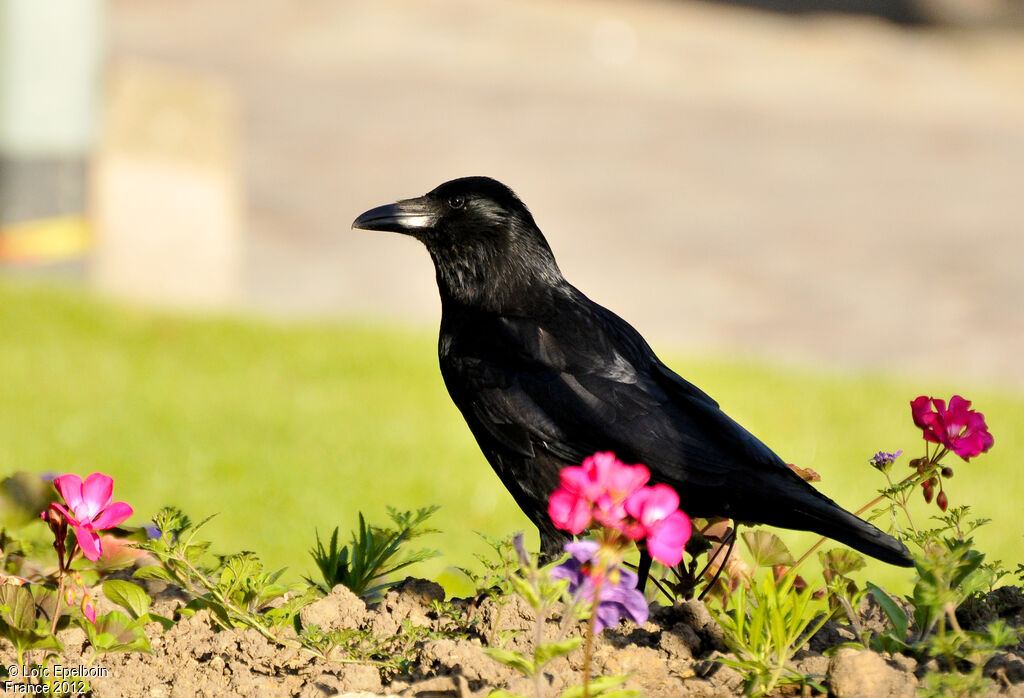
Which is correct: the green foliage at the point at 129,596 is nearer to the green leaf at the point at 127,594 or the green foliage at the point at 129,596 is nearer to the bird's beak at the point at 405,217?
the green leaf at the point at 127,594

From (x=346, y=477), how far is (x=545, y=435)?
11.4 feet

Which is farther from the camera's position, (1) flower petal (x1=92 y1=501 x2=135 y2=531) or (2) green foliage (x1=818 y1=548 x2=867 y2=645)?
(2) green foliage (x1=818 y1=548 x2=867 y2=645)

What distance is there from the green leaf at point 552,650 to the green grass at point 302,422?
3.07m

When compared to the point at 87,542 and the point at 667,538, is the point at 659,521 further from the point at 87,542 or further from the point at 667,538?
the point at 87,542

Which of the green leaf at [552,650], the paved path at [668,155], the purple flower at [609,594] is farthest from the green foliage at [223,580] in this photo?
the paved path at [668,155]

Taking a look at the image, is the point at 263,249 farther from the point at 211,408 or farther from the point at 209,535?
the point at 209,535

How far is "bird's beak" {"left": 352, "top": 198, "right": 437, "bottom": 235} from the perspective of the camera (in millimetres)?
3430

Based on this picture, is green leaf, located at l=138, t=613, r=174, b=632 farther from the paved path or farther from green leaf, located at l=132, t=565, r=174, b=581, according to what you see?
the paved path

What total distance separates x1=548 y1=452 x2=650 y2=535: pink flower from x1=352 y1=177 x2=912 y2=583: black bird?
2.11 feet

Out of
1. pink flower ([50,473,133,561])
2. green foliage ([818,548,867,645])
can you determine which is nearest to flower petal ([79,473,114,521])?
pink flower ([50,473,133,561])

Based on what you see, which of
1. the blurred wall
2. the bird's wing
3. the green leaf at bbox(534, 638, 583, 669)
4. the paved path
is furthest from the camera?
the paved path

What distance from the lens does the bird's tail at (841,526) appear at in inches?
96.8

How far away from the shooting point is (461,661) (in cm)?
246

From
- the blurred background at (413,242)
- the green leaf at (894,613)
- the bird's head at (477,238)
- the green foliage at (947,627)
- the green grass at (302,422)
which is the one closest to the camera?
the green foliage at (947,627)
